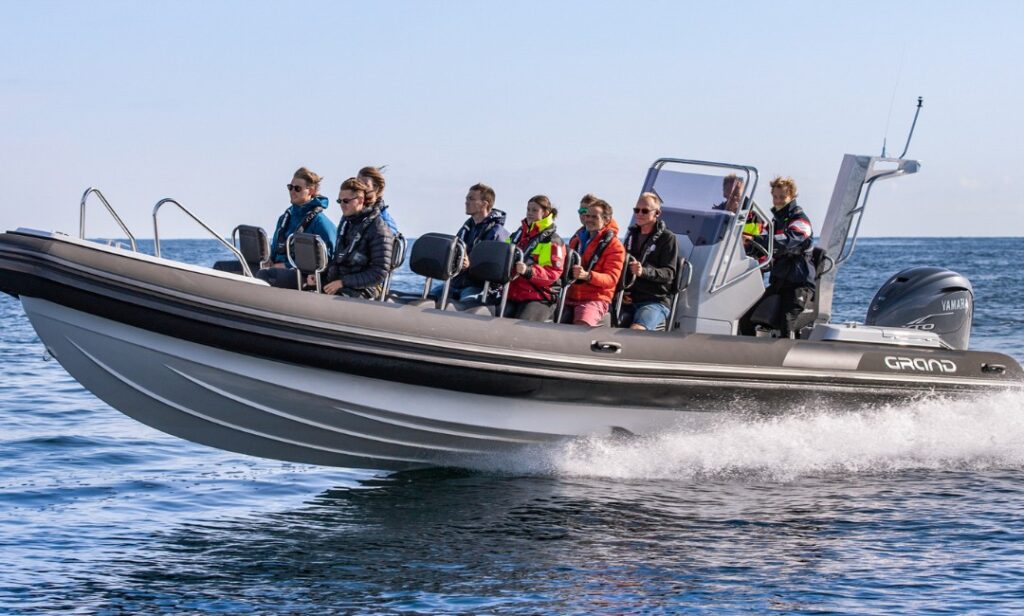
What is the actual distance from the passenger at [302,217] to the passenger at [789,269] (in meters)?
2.65

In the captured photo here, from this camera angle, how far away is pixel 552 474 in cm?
698

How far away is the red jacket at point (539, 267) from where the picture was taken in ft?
22.1

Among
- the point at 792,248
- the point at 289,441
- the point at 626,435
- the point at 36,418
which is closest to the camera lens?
the point at 289,441

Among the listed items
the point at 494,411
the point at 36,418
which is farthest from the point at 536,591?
the point at 36,418

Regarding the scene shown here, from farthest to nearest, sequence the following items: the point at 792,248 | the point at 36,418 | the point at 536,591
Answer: the point at 36,418
the point at 792,248
the point at 536,591

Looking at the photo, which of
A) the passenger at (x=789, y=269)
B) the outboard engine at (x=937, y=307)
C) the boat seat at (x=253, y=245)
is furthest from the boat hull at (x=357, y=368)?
the boat seat at (x=253, y=245)

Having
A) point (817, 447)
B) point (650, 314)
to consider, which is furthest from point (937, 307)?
point (650, 314)

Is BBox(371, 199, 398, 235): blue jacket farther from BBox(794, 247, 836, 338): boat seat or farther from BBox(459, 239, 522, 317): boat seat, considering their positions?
BBox(794, 247, 836, 338): boat seat

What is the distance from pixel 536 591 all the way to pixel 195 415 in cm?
211

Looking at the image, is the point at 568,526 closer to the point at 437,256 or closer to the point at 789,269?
the point at 437,256

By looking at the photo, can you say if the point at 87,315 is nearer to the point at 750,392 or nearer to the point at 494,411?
the point at 494,411

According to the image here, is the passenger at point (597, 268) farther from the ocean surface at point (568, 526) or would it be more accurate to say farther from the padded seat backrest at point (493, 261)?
the ocean surface at point (568, 526)

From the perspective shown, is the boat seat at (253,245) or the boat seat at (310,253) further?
the boat seat at (253,245)

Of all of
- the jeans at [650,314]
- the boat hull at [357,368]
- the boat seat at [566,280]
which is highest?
the boat seat at [566,280]
